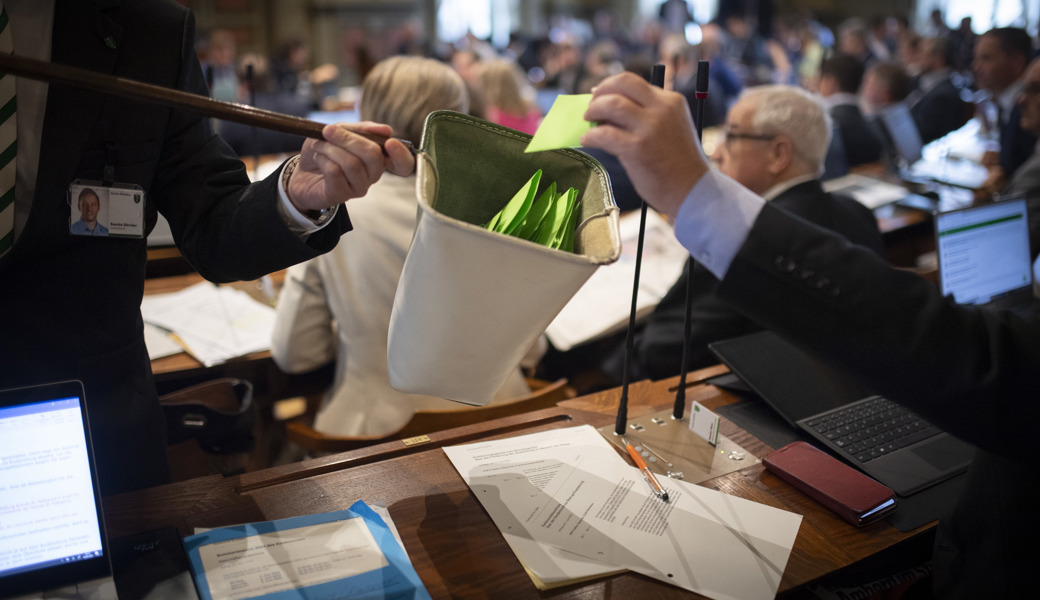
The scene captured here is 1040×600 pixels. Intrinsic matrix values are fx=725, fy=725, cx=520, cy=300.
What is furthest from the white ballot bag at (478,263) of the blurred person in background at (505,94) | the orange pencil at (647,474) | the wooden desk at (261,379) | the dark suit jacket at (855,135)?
the dark suit jacket at (855,135)

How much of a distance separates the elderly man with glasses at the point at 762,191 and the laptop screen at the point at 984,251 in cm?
22

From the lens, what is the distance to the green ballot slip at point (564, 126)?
0.75 metres

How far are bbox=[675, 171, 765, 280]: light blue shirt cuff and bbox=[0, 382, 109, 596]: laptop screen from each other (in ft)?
2.25

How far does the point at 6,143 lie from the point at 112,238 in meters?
0.18

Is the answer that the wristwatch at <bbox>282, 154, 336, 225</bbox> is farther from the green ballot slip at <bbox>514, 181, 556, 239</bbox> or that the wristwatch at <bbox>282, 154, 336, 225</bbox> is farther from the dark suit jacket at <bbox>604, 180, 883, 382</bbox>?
the dark suit jacket at <bbox>604, 180, 883, 382</bbox>

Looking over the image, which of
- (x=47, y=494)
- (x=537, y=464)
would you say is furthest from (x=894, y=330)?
(x=47, y=494)

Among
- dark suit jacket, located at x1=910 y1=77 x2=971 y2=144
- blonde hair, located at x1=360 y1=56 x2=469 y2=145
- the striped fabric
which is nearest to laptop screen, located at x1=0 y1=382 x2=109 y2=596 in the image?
the striped fabric

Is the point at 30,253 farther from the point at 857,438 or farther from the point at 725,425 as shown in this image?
the point at 857,438

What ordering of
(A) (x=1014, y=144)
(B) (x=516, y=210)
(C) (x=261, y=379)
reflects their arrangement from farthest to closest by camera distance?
(A) (x=1014, y=144), (C) (x=261, y=379), (B) (x=516, y=210)

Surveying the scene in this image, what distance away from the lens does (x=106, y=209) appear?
3.30 ft

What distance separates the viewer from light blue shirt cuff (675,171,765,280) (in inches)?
28.0

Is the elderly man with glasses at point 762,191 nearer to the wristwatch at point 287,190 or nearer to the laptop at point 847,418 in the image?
the laptop at point 847,418

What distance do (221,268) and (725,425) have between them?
2.91ft

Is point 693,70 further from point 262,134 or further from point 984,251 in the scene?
point 984,251
